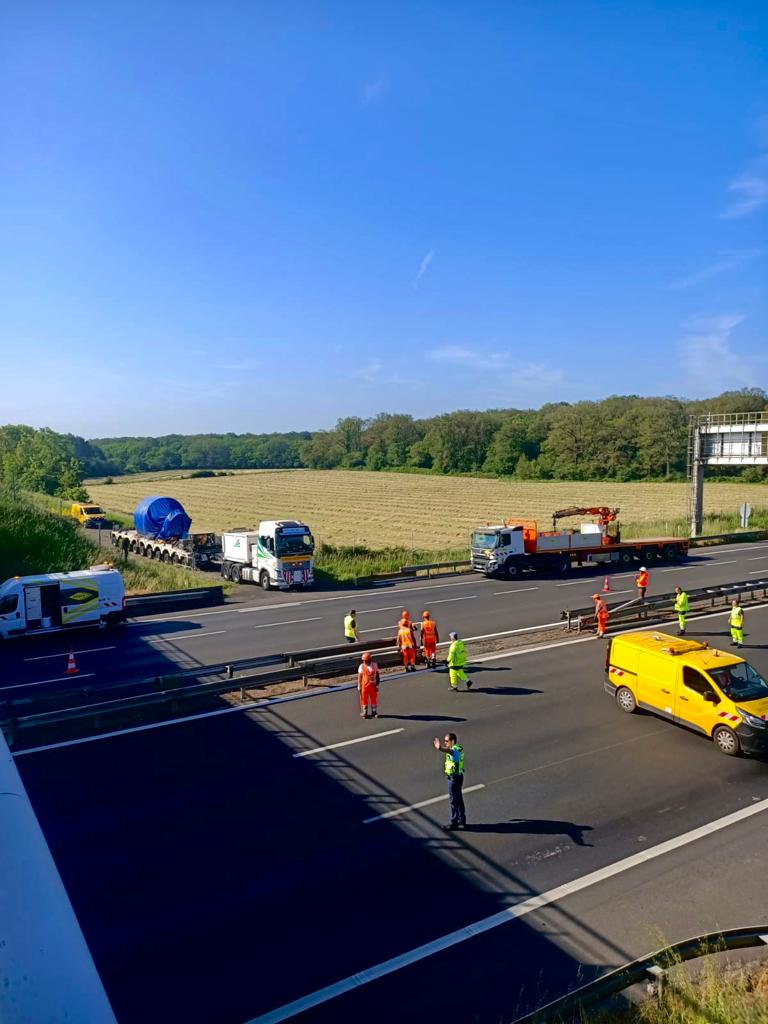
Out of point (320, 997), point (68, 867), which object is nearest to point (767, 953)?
point (320, 997)

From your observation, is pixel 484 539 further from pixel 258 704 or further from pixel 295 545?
pixel 258 704

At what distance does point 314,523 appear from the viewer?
210 ft

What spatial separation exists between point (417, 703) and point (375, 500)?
68.6 m

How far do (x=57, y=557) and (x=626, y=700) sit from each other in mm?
26818

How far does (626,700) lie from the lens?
49.2 feet

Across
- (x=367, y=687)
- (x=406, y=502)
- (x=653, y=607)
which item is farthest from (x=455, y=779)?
(x=406, y=502)

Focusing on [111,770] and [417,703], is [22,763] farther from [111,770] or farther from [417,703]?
[417,703]

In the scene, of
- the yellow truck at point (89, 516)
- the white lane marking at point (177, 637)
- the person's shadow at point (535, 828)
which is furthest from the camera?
the yellow truck at point (89, 516)

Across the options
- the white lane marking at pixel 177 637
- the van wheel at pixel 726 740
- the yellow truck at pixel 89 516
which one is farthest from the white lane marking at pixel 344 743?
the yellow truck at pixel 89 516

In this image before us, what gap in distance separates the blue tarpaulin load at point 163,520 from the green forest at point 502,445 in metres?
22.0

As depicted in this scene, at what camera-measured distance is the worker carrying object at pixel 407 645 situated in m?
17.8

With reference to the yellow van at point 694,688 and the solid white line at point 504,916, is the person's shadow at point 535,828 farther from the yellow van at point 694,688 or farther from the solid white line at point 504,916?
the yellow van at point 694,688

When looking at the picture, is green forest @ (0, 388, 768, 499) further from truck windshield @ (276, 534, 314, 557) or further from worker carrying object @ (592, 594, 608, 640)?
worker carrying object @ (592, 594, 608, 640)

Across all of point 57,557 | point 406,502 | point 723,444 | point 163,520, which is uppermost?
point 723,444
